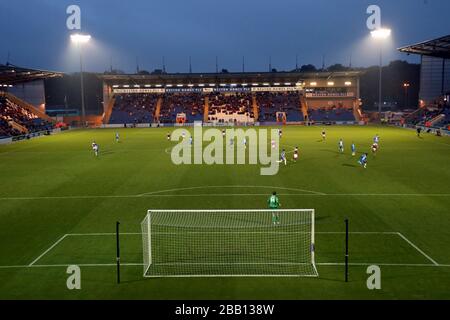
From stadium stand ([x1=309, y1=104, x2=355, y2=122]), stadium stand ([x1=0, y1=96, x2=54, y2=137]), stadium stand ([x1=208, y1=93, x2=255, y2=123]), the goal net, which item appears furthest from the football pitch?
stadium stand ([x1=208, y1=93, x2=255, y2=123])

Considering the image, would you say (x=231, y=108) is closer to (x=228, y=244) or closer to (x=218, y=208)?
(x=218, y=208)

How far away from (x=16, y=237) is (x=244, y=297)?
33.7 ft

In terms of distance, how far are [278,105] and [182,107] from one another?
65.4 feet

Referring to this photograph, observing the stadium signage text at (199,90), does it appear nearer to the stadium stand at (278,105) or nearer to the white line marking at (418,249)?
the stadium stand at (278,105)

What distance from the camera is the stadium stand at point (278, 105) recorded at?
3393 inches

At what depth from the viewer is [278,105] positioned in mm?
90062

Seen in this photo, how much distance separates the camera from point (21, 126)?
214ft

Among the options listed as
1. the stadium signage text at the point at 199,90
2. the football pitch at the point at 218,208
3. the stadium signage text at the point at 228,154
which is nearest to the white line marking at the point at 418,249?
the football pitch at the point at 218,208

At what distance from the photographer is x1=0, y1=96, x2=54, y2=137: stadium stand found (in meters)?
59.9

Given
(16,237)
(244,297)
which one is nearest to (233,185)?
(16,237)

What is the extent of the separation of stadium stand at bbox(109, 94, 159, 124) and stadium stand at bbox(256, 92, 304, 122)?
22.4 metres

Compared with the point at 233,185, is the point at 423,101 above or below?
above
